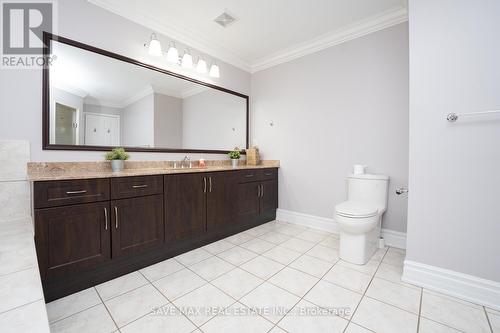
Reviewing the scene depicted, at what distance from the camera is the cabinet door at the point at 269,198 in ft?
9.95

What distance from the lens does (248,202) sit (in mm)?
2801

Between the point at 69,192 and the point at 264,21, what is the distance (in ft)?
8.05

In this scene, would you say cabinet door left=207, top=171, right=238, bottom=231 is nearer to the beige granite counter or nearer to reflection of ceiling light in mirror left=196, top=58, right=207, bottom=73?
the beige granite counter

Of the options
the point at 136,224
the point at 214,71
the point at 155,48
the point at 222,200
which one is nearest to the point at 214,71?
the point at 214,71

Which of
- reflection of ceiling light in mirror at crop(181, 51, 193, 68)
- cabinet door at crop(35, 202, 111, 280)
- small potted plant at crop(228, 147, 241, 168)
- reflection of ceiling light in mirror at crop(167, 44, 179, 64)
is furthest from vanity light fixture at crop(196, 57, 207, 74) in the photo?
cabinet door at crop(35, 202, 111, 280)

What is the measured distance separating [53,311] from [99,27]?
7.49ft

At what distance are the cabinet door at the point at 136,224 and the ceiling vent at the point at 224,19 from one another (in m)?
1.95

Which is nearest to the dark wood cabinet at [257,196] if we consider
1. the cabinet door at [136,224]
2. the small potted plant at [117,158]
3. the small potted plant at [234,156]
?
the small potted plant at [234,156]

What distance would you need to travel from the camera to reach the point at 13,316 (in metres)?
0.63

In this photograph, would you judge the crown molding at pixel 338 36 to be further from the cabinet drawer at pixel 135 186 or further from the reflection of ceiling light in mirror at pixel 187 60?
the cabinet drawer at pixel 135 186

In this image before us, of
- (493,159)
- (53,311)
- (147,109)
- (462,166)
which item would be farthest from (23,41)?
(493,159)

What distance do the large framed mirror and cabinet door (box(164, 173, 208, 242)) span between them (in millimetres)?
624

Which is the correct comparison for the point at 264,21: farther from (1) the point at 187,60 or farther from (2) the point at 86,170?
(2) the point at 86,170

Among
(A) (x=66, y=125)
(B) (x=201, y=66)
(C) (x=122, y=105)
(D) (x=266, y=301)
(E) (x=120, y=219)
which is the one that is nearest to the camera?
(D) (x=266, y=301)
